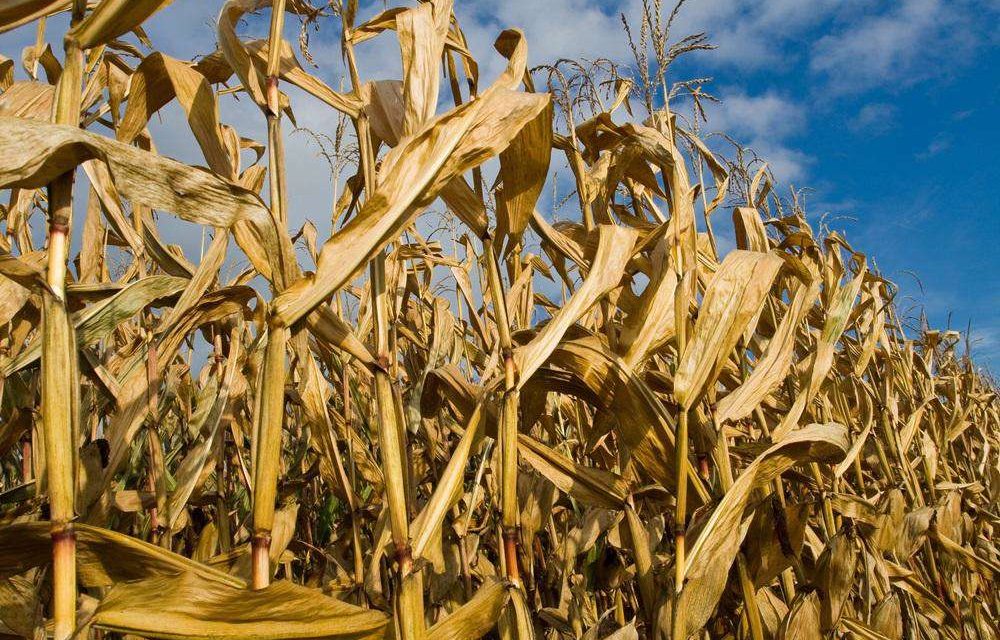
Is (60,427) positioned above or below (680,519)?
above

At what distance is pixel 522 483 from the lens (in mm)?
2031

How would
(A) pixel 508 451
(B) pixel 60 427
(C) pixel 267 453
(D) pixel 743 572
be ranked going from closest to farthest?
(B) pixel 60 427 → (C) pixel 267 453 → (A) pixel 508 451 → (D) pixel 743 572

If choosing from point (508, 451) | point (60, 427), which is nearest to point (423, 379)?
point (508, 451)

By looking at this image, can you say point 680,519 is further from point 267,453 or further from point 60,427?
point 60,427

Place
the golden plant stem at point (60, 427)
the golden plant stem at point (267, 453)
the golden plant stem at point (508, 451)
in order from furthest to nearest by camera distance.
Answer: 1. the golden plant stem at point (508, 451)
2. the golden plant stem at point (267, 453)
3. the golden plant stem at point (60, 427)

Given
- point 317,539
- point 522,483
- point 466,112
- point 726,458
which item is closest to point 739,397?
point 726,458

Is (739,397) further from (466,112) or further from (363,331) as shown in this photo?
(363,331)

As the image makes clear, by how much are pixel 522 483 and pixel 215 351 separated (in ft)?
3.44

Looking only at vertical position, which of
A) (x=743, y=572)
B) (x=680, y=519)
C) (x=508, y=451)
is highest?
(x=508, y=451)

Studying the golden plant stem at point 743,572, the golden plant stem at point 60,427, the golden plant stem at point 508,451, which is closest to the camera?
the golden plant stem at point 60,427

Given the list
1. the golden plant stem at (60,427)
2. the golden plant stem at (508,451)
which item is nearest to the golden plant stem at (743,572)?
the golden plant stem at (508,451)

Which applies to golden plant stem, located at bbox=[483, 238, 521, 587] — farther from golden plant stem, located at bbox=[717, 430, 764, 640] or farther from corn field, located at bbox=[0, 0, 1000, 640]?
golden plant stem, located at bbox=[717, 430, 764, 640]

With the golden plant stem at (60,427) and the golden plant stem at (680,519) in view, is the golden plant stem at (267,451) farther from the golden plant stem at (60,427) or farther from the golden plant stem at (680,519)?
the golden plant stem at (680,519)

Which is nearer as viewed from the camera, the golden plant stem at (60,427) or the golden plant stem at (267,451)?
the golden plant stem at (60,427)
